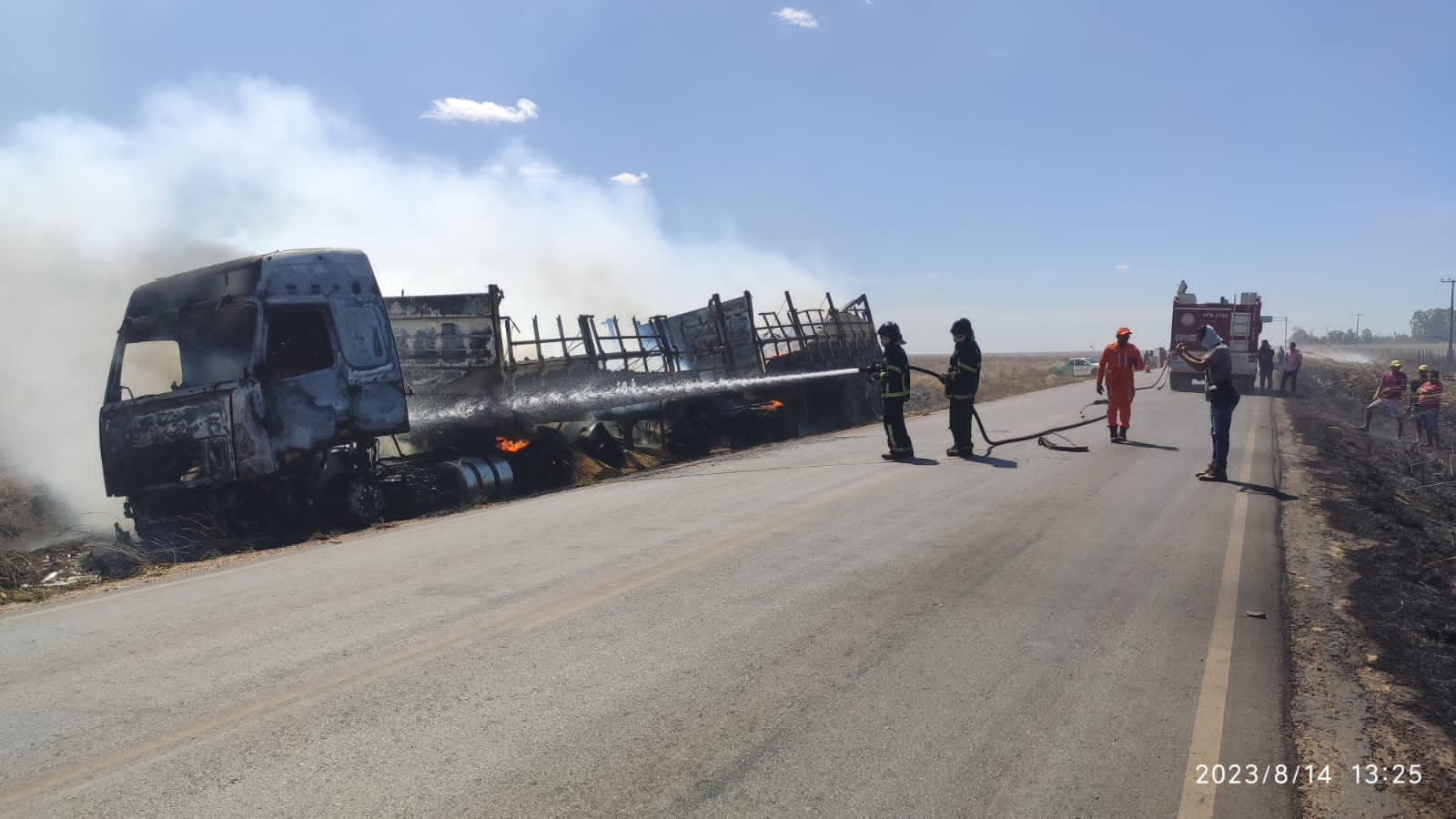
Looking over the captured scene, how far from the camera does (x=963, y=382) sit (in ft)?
42.7

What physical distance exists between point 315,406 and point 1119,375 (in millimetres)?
11147

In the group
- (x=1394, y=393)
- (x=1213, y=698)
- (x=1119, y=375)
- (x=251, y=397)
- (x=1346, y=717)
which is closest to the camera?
(x=1346, y=717)

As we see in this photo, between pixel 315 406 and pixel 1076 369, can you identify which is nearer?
pixel 315 406

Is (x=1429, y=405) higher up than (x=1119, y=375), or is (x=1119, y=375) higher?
(x=1119, y=375)

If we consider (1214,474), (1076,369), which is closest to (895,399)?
(1214,474)

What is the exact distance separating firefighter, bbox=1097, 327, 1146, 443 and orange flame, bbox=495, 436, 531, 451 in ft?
27.5

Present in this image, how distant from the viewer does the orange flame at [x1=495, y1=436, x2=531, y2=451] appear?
1388cm

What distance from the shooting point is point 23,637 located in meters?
5.61

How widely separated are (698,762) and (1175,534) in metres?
5.89

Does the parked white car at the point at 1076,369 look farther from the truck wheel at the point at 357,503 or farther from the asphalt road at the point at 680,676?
the asphalt road at the point at 680,676

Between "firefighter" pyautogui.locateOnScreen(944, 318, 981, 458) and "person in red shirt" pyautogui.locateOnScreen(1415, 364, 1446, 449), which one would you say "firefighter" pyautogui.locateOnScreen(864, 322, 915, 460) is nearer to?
"firefighter" pyautogui.locateOnScreen(944, 318, 981, 458)

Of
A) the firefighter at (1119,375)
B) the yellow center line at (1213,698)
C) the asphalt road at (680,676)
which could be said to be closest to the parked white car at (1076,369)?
the firefighter at (1119,375)

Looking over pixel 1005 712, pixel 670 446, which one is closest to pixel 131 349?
pixel 670 446

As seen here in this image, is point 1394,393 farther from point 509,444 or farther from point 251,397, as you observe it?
point 251,397
